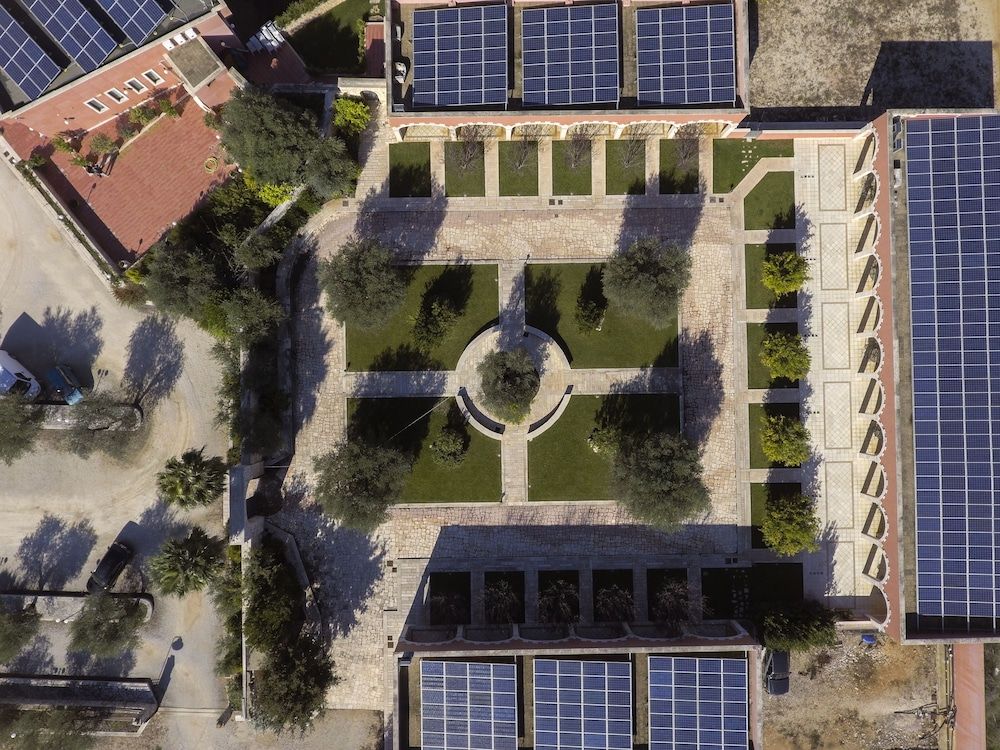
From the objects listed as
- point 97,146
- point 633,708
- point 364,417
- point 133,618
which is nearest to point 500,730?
point 633,708

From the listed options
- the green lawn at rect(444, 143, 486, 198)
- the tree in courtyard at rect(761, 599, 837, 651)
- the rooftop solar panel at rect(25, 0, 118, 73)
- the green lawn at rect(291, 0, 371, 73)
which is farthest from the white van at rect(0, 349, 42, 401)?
the tree in courtyard at rect(761, 599, 837, 651)

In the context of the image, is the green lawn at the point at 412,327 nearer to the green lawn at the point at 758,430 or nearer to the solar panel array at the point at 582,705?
the green lawn at the point at 758,430

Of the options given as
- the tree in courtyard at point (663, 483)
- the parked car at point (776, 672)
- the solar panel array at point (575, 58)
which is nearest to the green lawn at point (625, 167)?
the solar panel array at point (575, 58)

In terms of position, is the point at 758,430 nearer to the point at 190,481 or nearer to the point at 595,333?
the point at 595,333

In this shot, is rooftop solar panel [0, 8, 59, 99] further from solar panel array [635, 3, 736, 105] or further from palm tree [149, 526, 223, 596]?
solar panel array [635, 3, 736, 105]

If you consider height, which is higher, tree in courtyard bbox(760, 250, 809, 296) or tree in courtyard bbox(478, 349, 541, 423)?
tree in courtyard bbox(478, 349, 541, 423)

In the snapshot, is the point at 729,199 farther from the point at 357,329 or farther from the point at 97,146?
the point at 97,146
